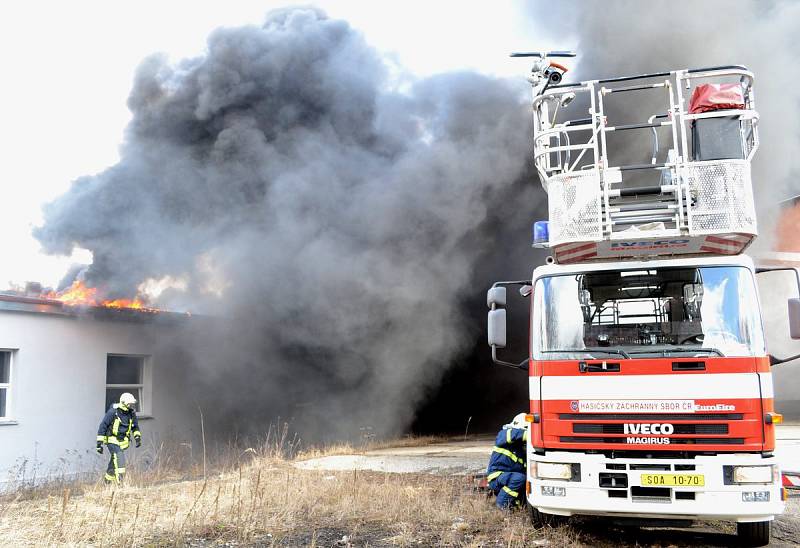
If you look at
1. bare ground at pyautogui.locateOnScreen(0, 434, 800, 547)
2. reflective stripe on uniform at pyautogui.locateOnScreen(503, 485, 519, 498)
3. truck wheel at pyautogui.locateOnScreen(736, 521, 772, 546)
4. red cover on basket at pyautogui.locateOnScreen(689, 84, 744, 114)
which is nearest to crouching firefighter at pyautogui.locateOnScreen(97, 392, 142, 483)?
bare ground at pyautogui.locateOnScreen(0, 434, 800, 547)

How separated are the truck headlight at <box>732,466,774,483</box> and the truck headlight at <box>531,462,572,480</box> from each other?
3.82ft

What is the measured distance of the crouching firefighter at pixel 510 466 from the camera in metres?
6.51

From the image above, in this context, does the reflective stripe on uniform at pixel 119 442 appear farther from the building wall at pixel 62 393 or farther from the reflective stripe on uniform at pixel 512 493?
the reflective stripe on uniform at pixel 512 493

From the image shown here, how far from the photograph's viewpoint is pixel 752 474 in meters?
4.77

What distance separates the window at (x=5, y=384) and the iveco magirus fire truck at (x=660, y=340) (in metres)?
9.10

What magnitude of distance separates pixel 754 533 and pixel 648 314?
188 centimetres

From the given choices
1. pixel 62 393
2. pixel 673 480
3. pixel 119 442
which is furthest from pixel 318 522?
pixel 62 393

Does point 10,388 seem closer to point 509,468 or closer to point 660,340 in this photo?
point 509,468

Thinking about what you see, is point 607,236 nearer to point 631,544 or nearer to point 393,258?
point 631,544

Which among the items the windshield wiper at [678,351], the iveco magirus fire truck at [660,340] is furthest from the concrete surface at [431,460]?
the windshield wiper at [678,351]

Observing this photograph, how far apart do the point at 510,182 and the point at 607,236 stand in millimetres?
10113

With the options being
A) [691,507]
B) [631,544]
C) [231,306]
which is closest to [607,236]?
[691,507]

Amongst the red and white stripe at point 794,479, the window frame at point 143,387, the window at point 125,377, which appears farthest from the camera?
the window frame at point 143,387

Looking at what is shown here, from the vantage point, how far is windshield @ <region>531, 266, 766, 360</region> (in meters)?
5.10
